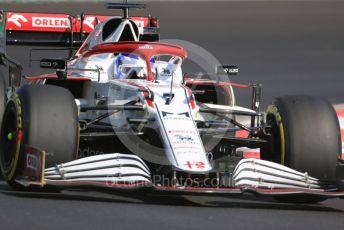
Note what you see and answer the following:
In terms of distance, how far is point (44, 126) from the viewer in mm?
8898

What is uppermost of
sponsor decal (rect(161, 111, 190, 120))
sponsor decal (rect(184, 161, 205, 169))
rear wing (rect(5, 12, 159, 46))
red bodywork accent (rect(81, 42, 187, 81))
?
rear wing (rect(5, 12, 159, 46))

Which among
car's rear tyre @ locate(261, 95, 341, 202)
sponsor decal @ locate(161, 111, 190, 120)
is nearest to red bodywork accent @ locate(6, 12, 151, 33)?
sponsor decal @ locate(161, 111, 190, 120)

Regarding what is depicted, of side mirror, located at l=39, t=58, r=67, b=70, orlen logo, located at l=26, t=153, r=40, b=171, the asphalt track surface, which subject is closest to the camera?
the asphalt track surface

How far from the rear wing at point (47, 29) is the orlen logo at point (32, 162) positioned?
515 centimetres

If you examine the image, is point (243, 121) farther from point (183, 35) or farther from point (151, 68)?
point (183, 35)

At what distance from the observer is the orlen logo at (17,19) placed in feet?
45.4

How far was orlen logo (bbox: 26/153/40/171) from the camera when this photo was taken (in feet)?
28.6

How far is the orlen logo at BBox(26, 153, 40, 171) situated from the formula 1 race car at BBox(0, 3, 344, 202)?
12mm

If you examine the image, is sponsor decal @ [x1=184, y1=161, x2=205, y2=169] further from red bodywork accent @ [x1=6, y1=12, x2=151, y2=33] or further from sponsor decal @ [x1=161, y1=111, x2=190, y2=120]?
red bodywork accent @ [x1=6, y1=12, x2=151, y2=33]

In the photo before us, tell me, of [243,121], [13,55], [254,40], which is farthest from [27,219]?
[254,40]

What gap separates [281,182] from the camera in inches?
348

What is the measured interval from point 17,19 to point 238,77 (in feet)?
18.6

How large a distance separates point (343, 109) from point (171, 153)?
5640 mm

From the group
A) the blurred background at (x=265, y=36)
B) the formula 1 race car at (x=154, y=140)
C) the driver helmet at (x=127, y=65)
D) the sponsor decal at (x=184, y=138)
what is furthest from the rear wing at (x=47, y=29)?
the sponsor decal at (x=184, y=138)
